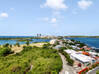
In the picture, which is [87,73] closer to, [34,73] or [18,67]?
[34,73]

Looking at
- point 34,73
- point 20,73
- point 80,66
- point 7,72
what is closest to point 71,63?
point 80,66

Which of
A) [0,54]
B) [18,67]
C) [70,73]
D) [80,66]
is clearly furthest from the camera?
[0,54]

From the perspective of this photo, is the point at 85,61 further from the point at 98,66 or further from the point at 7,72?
the point at 7,72

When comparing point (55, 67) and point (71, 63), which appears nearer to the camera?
point (55, 67)

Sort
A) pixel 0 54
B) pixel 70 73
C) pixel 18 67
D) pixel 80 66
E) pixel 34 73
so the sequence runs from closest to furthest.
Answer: pixel 34 73, pixel 70 73, pixel 18 67, pixel 80 66, pixel 0 54

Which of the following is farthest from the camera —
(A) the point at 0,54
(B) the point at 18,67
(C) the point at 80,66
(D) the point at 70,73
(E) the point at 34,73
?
(A) the point at 0,54

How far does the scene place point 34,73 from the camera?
888 inches

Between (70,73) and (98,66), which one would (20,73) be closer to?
(70,73)

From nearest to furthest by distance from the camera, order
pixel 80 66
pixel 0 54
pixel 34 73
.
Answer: pixel 34 73 → pixel 80 66 → pixel 0 54

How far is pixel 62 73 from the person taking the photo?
25406mm

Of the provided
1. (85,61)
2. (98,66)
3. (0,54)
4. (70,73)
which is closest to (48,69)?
(70,73)

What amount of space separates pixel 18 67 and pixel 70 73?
16.1 metres

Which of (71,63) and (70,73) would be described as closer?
(70,73)

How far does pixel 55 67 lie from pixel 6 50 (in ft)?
123
